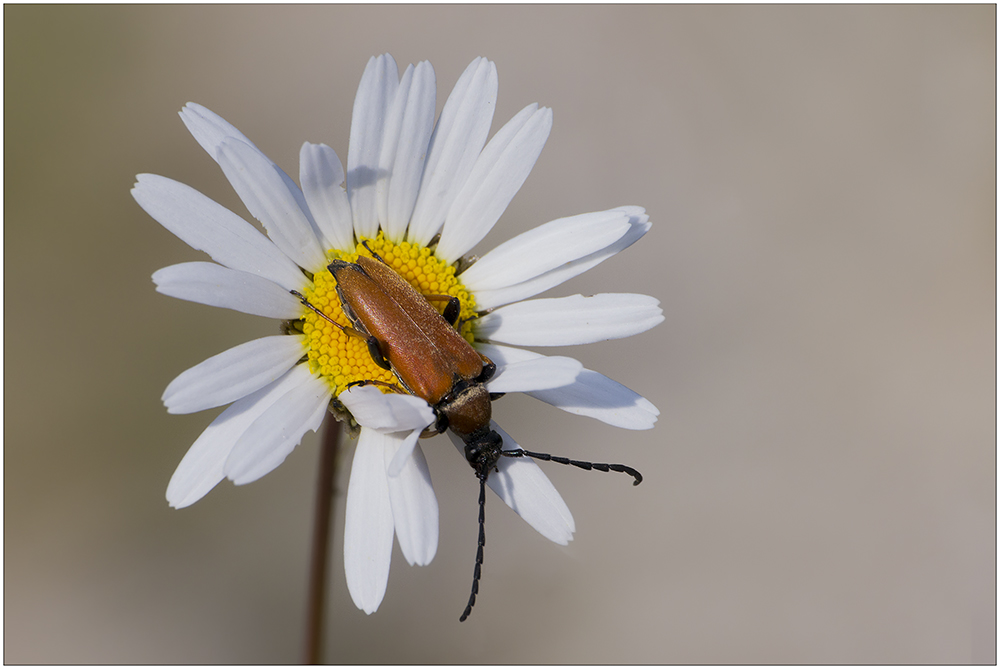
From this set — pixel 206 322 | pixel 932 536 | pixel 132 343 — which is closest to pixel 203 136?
pixel 206 322

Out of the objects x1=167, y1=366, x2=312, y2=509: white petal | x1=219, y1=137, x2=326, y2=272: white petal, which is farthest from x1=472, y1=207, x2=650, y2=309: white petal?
x1=167, y1=366, x2=312, y2=509: white petal

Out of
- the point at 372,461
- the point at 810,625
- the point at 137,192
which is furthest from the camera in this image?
the point at 810,625

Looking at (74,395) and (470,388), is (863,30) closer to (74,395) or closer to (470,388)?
(470,388)

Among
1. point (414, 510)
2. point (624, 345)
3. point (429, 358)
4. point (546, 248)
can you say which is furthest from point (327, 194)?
point (624, 345)

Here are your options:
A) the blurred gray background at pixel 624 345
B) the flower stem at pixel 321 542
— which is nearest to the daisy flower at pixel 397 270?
the flower stem at pixel 321 542

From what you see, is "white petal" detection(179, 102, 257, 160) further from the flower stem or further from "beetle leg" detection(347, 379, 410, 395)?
the flower stem

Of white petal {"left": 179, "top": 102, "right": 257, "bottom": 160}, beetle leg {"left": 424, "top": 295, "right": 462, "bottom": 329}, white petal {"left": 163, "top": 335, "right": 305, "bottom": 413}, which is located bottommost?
white petal {"left": 163, "top": 335, "right": 305, "bottom": 413}
